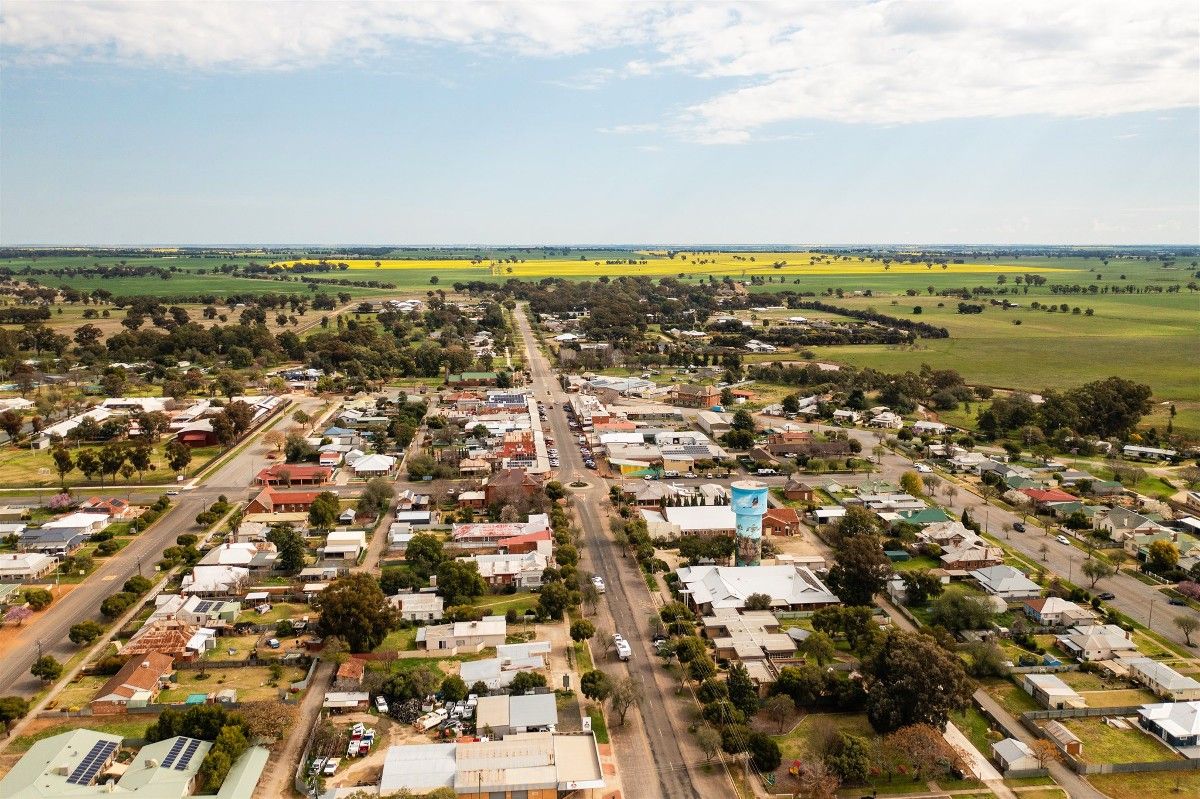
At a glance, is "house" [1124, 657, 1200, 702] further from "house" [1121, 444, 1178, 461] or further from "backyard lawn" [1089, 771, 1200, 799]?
"house" [1121, 444, 1178, 461]

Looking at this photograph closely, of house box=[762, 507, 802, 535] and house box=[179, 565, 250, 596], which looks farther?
house box=[762, 507, 802, 535]

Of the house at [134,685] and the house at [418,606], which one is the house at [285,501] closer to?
the house at [418,606]

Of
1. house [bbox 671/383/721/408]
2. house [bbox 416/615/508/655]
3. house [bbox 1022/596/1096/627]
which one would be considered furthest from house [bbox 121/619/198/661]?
house [bbox 671/383/721/408]

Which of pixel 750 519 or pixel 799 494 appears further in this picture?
pixel 799 494

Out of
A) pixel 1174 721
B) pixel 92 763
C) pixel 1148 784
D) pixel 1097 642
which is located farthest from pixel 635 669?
pixel 1097 642

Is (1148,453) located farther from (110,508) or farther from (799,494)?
(110,508)

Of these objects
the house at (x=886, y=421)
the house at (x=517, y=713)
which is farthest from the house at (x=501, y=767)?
the house at (x=886, y=421)
